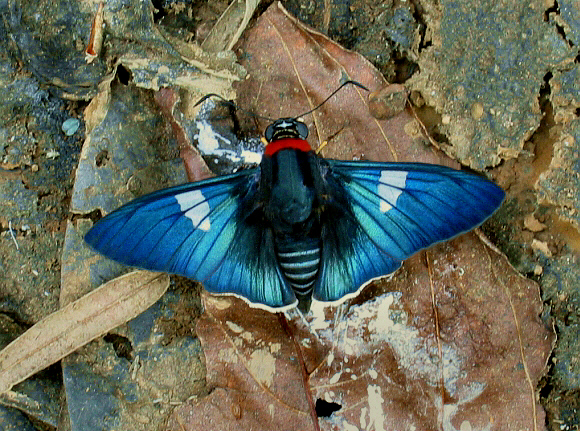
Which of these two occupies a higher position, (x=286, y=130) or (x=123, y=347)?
(x=286, y=130)

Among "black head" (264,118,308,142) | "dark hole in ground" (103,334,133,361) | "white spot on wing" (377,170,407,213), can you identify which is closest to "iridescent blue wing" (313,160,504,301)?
"white spot on wing" (377,170,407,213)

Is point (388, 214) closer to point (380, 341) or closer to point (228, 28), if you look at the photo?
point (380, 341)

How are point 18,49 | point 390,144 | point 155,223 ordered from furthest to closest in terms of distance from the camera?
point 18,49 → point 390,144 → point 155,223

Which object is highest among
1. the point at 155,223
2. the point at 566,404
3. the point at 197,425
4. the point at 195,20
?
the point at 195,20

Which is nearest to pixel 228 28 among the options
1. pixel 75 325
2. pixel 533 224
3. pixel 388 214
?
pixel 388 214

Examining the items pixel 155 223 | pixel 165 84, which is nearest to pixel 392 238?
pixel 155 223

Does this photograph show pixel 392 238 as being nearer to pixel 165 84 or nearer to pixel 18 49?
pixel 165 84

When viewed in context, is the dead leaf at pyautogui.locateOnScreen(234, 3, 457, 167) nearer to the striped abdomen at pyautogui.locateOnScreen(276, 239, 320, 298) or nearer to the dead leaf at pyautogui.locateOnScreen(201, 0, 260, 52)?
the dead leaf at pyautogui.locateOnScreen(201, 0, 260, 52)
